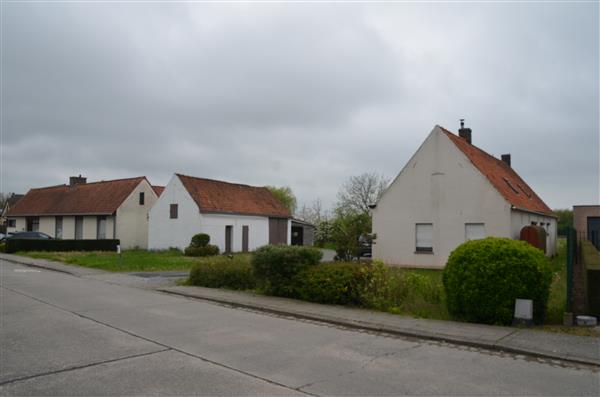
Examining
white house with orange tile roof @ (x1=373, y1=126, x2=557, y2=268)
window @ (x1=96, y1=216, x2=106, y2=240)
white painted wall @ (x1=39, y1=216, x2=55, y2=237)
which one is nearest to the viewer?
white house with orange tile roof @ (x1=373, y1=126, x2=557, y2=268)

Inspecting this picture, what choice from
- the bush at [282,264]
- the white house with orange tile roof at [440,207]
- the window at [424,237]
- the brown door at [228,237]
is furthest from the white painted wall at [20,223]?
the bush at [282,264]

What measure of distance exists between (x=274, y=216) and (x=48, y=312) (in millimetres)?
30467

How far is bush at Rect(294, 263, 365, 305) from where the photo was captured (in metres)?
11.9

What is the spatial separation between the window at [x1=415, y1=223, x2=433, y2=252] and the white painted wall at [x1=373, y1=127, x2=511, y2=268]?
0.24 meters

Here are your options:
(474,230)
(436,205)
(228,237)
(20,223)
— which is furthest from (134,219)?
(474,230)

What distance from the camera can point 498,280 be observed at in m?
9.36

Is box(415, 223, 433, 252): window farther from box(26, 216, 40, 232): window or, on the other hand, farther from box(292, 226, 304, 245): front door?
box(26, 216, 40, 232): window

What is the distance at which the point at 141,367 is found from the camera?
662cm

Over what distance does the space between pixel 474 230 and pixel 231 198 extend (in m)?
21.3

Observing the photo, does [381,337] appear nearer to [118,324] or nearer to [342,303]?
[342,303]

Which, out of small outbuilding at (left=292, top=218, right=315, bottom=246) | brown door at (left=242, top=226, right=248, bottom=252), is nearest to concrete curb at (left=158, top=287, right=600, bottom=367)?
brown door at (left=242, top=226, right=248, bottom=252)

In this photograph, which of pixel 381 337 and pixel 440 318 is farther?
pixel 440 318

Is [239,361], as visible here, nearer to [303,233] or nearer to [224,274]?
[224,274]

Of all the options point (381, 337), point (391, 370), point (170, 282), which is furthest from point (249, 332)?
point (170, 282)
